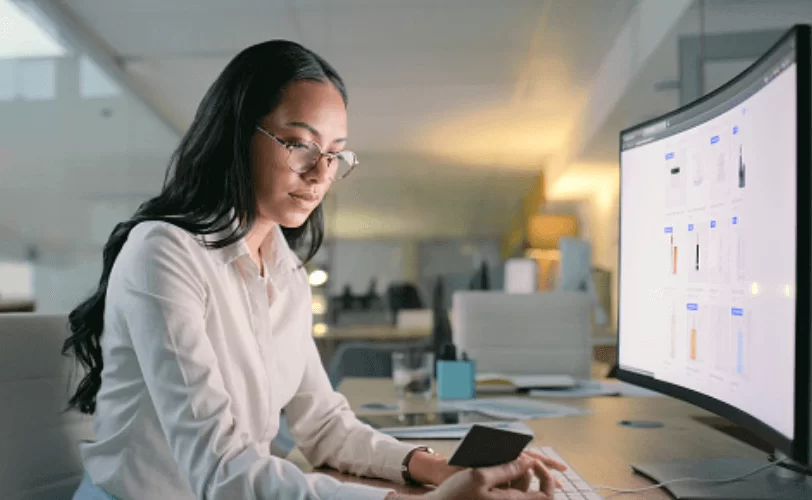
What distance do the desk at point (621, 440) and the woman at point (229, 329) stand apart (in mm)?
116

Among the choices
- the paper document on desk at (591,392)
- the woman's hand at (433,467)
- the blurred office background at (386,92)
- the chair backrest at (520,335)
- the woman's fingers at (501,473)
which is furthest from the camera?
the blurred office background at (386,92)

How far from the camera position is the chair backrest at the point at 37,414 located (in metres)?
1.07

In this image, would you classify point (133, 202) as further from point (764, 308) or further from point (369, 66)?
point (764, 308)

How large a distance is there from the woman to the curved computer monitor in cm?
27

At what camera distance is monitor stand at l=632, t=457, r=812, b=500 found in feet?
3.07

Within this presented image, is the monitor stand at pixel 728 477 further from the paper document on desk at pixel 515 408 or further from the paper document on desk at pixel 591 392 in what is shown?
the paper document on desk at pixel 591 392

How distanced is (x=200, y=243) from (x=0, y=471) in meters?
0.41

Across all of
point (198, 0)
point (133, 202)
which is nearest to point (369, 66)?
point (198, 0)

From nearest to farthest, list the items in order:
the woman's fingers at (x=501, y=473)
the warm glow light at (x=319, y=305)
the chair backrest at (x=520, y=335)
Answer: the woman's fingers at (x=501, y=473)
the chair backrest at (x=520, y=335)
the warm glow light at (x=319, y=305)

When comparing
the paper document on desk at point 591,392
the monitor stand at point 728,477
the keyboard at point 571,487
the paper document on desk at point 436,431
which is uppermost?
the monitor stand at point 728,477

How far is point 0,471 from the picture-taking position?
1045 millimetres

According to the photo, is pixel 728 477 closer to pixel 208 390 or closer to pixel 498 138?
pixel 208 390

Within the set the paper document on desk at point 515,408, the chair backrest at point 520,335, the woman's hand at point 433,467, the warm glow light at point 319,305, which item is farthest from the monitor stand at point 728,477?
the warm glow light at point 319,305

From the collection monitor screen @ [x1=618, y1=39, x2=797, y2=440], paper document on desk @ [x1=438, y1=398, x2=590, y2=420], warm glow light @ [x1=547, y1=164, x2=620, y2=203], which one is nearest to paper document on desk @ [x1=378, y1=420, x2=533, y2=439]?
paper document on desk @ [x1=438, y1=398, x2=590, y2=420]
